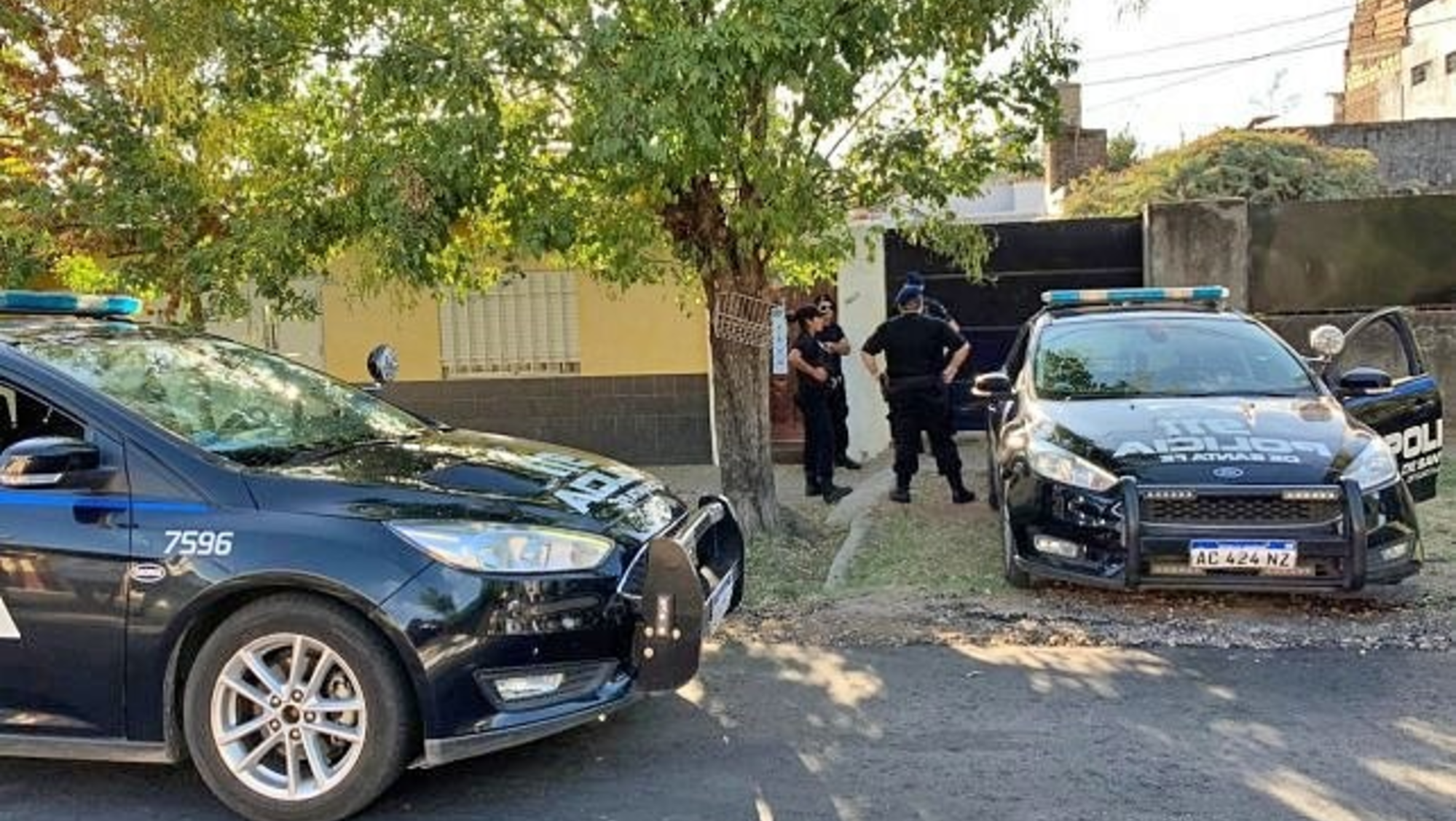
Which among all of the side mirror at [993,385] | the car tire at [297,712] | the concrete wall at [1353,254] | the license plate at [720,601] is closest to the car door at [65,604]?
the car tire at [297,712]

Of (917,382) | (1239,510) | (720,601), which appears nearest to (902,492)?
(917,382)

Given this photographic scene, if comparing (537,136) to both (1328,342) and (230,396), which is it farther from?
(1328,342)

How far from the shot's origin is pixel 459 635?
3740mm

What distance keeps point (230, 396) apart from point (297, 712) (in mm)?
1369

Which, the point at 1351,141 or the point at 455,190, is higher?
the point at 1351,141

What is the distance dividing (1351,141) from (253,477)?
2235 cm

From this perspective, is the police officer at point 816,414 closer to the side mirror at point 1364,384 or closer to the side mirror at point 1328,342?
the side mirror at point 1328,342

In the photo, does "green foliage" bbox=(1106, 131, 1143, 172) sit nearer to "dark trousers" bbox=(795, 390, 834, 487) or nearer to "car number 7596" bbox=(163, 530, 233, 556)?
"dark trousers" bbox=(795, 390, 834, 487)

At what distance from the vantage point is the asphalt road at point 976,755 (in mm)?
3863

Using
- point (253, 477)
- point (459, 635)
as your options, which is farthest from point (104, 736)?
point (459, 635)

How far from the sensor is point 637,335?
11.8m

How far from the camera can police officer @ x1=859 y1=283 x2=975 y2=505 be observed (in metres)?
8.59

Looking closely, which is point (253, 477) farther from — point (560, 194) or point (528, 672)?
point (560, 194)

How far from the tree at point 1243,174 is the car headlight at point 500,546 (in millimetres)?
12727
